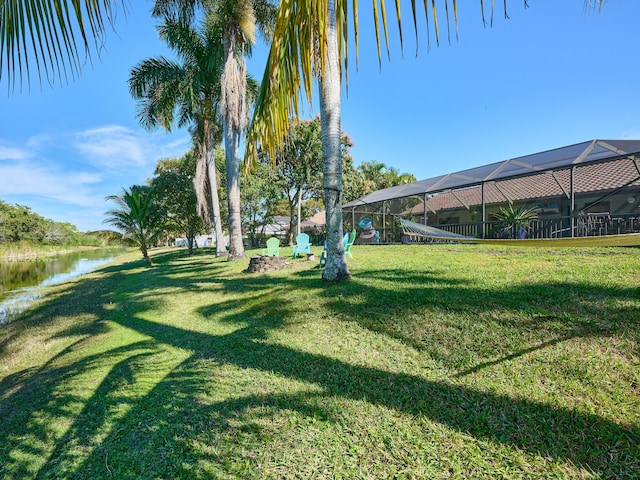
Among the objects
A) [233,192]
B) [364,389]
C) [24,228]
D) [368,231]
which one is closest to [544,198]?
[368,231]

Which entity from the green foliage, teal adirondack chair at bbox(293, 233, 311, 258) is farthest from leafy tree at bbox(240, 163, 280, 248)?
the green foliage

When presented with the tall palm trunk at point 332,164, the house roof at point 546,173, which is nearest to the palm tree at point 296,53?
the tall palm trunk at point 332,164

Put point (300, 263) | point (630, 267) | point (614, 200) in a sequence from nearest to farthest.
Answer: point (630, 267), point (300, 263), point (614, 200)

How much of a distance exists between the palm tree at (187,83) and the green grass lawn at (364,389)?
38.1ft

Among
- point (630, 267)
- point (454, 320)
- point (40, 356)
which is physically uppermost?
point (630, 267)

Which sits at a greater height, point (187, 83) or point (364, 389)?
point (187, 83)

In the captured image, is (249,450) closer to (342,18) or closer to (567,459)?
→ (567,459)

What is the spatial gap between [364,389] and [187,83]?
15.5 m

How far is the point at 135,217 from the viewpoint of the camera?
1856cm

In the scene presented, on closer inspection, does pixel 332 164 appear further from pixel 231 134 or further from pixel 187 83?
pixel 187 83

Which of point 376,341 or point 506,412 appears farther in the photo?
point 376,341

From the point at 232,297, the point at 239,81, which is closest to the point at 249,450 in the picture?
the point at 232,297

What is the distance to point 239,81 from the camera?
12469mm

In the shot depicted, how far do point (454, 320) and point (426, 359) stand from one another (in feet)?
2.78
